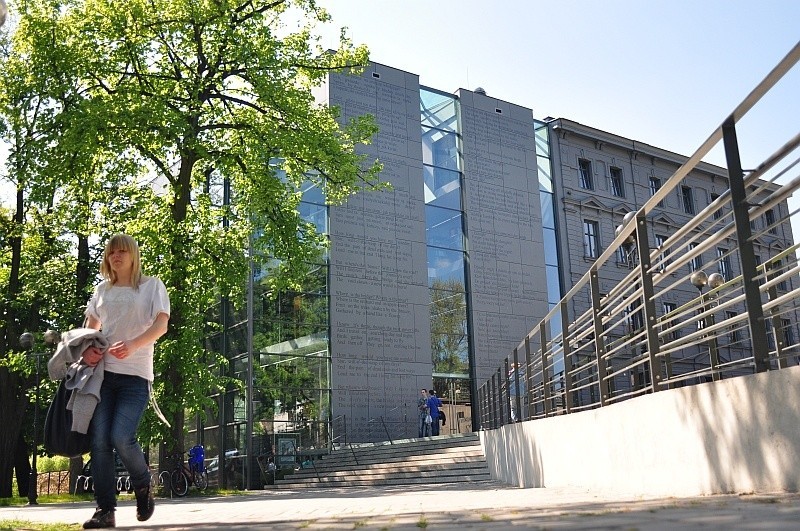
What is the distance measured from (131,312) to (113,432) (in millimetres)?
744

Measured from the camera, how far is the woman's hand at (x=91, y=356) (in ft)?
16.0

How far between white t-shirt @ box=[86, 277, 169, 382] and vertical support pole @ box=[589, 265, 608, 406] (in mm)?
3658

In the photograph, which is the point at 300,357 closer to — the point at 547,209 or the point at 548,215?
the point at 548,215

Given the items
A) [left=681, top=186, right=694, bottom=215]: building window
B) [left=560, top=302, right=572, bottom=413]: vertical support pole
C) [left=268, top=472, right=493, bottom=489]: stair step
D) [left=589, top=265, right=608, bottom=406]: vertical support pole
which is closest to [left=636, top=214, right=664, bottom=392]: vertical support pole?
[left=589, top=265, right=608, bottom=406]: vertical support pole

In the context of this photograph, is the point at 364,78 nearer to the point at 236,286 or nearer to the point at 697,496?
the point at 236,286

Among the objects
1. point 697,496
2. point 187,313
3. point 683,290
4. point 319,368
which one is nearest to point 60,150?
point 187,313

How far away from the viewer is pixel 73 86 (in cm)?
1886

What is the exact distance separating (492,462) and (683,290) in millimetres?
27320

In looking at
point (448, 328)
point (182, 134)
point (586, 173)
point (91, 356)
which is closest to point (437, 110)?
point (586, 173)

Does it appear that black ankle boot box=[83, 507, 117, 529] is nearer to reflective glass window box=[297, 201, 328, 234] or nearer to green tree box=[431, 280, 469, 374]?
reflective glass window box=[297, 201, 328, 234]

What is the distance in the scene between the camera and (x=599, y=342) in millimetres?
7094

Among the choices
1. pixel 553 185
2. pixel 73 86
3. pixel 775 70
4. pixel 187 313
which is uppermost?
pixel 553 185

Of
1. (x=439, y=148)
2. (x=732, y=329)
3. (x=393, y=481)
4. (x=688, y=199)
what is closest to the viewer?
(x=732, y=329)

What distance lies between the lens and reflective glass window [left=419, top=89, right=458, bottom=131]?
33.8m
